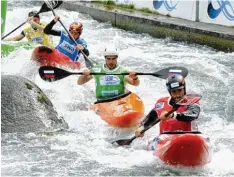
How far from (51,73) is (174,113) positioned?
2593mm

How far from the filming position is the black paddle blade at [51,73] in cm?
831

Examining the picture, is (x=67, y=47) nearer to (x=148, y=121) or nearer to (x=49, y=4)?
(x=49, y=4)

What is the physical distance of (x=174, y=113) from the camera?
20.7 feet

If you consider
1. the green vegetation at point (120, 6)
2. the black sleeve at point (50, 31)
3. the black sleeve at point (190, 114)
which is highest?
the black sleeve at point (190, 114)

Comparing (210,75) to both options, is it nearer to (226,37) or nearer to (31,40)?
(226,37)

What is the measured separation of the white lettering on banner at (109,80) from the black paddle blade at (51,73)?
470 mm

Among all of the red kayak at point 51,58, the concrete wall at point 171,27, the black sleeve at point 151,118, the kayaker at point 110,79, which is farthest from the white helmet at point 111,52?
the concrete wall at point 171,27

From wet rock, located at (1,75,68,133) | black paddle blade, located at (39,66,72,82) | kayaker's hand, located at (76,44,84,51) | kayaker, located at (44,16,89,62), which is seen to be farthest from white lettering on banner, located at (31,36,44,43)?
wet rock, located at (1,75,68,133)

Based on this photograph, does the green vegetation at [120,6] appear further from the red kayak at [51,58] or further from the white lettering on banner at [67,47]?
the red kayak at [51,58]

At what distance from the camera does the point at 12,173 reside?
647 cm

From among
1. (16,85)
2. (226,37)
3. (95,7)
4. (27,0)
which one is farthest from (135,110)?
(27,0)

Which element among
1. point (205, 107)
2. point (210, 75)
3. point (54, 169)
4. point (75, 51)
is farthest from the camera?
point (210, 75)

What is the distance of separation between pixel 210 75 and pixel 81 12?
32.3 ft

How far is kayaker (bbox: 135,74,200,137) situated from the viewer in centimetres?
628
